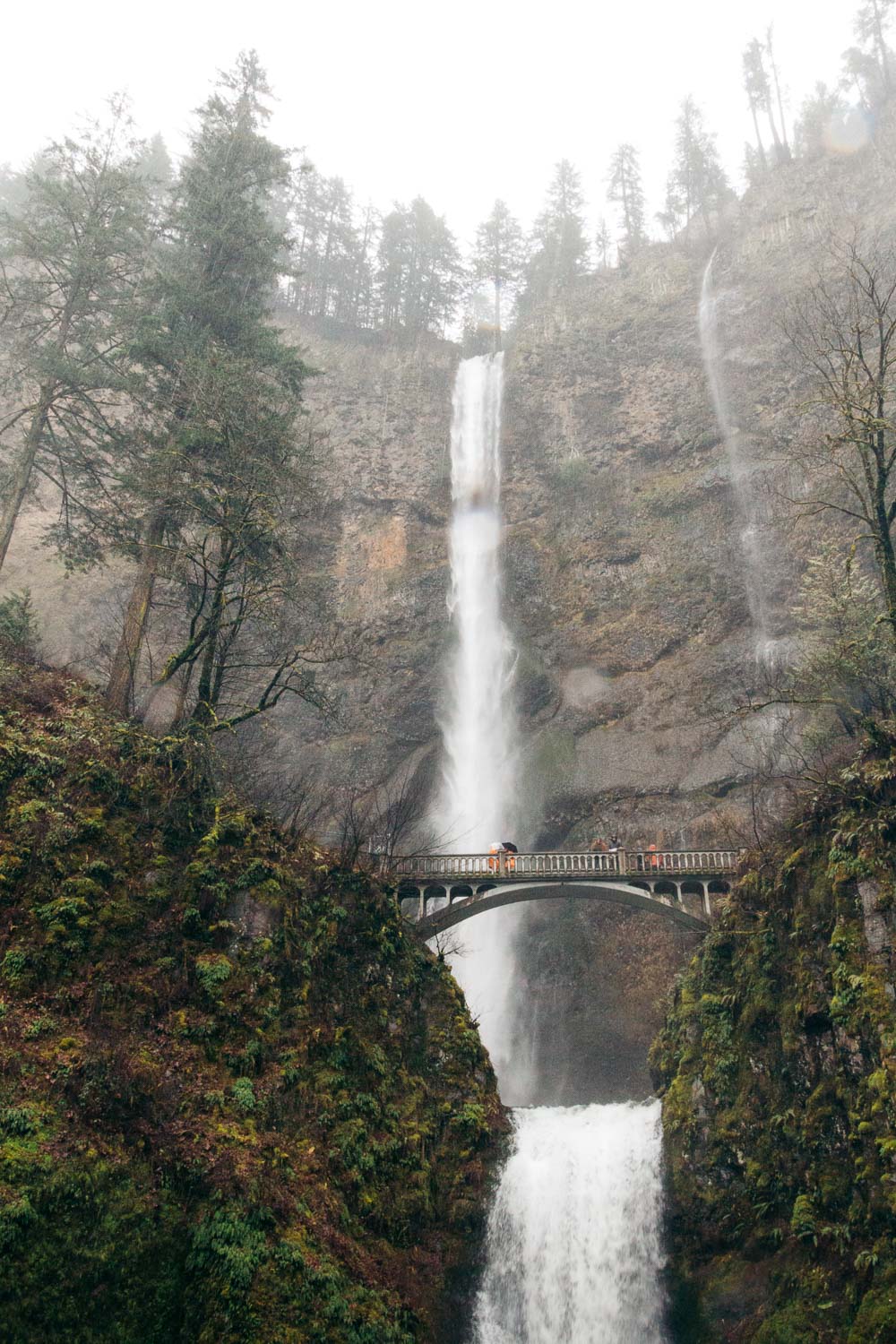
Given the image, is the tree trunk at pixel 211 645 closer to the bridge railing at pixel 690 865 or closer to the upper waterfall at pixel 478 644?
the bridge railing at pixel 690 865

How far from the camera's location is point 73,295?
18469mm

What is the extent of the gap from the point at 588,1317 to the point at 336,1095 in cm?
623

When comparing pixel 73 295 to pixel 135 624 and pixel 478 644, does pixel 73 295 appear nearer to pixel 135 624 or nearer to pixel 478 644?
pixel 135 624

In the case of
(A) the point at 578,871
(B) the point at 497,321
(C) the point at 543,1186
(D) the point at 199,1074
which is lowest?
(C) the point at 543,1186

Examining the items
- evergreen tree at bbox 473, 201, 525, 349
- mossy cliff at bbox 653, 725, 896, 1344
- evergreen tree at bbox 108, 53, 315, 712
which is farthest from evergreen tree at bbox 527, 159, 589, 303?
mossy cliff at bbox 653, 725, 896, 1344

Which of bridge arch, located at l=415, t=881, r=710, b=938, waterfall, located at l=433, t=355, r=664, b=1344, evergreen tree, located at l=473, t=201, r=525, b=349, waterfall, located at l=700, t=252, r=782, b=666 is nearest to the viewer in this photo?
waterfall, located at l=433, t=355, r=664, b=1344

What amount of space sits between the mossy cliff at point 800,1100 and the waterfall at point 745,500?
16.4 meters

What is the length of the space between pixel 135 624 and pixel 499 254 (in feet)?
153

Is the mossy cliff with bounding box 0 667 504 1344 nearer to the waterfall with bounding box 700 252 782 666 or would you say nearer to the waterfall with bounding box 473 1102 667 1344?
the waterfall with bounding box 473 1102 667 1344

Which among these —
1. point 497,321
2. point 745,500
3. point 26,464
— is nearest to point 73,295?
point 26,464

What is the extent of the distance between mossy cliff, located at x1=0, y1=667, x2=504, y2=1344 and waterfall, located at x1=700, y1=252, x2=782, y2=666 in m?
20.7

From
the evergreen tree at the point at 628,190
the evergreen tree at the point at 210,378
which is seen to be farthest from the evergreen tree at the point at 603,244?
the evergreen tree at the point at 210,378

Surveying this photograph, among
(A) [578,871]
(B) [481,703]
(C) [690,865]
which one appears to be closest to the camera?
(A) [578,871]

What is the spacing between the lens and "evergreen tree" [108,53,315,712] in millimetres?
16625
